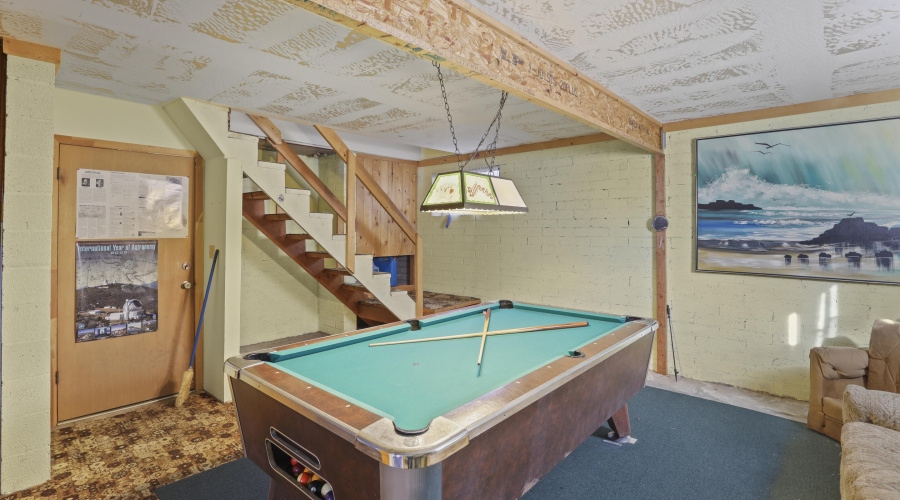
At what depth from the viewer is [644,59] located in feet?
8.37

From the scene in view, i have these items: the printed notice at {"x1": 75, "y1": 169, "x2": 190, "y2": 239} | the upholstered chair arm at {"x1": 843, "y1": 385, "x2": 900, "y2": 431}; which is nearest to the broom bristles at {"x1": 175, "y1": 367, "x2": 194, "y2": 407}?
the printed notice at {"x1": 75, "y1": 169, "x2": 190, "y2": 239}

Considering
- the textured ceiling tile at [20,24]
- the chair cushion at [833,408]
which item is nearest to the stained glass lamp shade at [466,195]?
the textured ceiling tile at [20,24]

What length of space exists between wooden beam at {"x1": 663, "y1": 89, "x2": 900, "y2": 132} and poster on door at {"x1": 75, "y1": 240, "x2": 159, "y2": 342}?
471cm

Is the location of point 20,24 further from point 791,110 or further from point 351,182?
point 791,110

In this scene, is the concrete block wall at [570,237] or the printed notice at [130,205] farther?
the concrete block wall at [570,237]

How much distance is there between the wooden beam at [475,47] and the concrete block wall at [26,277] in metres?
2.14

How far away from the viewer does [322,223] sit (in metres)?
4.04

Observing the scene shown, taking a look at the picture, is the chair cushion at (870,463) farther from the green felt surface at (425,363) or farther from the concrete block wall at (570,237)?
the concrete block wall at (570,237)

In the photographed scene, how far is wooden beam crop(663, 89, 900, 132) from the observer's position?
10.5ft

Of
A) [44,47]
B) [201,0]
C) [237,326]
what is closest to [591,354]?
[201,0]

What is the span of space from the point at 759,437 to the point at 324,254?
12.6ft

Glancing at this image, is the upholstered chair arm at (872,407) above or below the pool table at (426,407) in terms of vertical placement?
below

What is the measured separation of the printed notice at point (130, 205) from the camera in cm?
325

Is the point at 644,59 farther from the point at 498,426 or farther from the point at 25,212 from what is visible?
the point at 25,212
